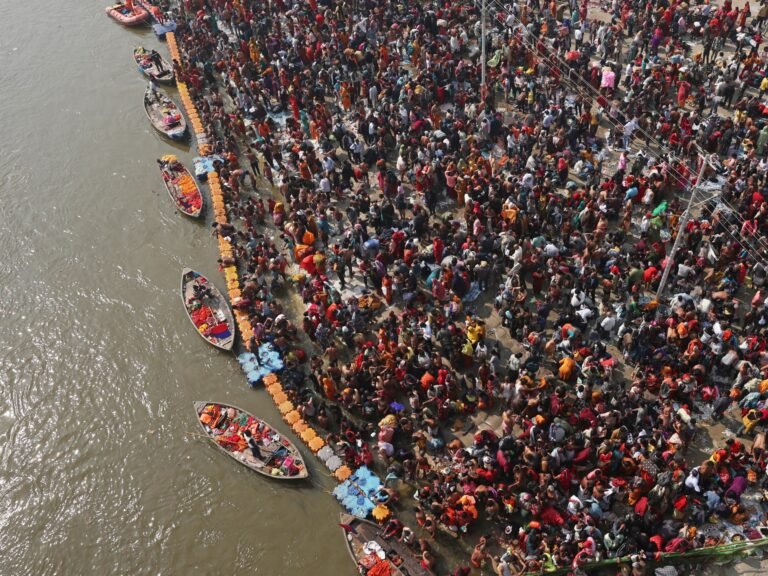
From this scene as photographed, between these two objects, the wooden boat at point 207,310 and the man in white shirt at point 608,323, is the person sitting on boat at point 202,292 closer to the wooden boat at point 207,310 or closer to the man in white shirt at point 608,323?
the wooden boat at point 207,310

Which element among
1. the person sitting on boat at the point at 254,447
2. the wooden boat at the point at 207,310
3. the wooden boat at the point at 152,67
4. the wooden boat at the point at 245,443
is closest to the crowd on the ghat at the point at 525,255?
the wooden boat at the point at 245,443

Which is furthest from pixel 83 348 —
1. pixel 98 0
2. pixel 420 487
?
pixel 98 0

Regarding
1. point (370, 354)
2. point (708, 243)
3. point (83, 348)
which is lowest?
point (83, 348)

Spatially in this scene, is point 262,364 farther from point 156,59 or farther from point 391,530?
point 156,59

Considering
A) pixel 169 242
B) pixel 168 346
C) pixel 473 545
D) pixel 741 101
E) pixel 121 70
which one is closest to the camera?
pixel 473 545

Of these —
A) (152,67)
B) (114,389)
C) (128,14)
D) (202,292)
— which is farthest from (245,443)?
(128,14)

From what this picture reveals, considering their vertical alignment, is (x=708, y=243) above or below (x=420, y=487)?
above

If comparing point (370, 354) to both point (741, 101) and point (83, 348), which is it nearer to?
point (83, 348)
